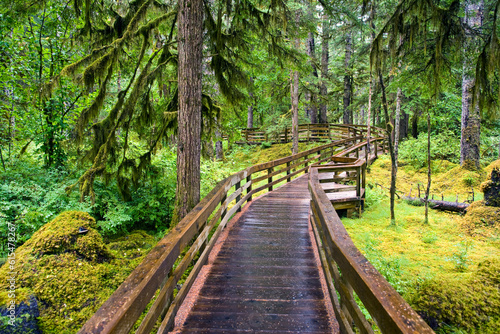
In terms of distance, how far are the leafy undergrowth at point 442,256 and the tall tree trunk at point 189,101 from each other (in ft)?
14.2

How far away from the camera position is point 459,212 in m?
9.25

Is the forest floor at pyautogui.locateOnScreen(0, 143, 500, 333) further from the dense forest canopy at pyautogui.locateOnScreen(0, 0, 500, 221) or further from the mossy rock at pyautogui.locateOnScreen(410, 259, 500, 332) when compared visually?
the dense forest canopy at pyautogui.locateOnScreen(0, 0, 500, 221)

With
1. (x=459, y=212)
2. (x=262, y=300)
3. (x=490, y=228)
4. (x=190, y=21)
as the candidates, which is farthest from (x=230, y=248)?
(x=459, y=212)

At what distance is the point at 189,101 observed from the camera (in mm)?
5777

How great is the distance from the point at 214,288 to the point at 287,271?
4.06 ft

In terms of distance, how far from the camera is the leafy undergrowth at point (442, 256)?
3473 mm

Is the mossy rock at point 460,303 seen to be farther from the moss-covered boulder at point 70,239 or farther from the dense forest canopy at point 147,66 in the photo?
the moss-covered boulder at point 70,239

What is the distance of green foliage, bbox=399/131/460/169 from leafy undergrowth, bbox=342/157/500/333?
14.0 feet

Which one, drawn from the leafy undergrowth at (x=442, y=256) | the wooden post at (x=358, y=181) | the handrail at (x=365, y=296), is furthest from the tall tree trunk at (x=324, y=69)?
the handrail at (x=365, y=296)

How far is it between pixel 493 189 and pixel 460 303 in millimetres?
5804

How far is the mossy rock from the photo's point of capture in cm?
339

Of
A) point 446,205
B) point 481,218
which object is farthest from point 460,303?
point 446,205

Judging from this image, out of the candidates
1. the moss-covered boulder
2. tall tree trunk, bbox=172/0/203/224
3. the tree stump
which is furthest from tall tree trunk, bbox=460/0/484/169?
the moss-covered boulder

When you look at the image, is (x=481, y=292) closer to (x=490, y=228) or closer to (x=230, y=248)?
(x=230, y=248)
